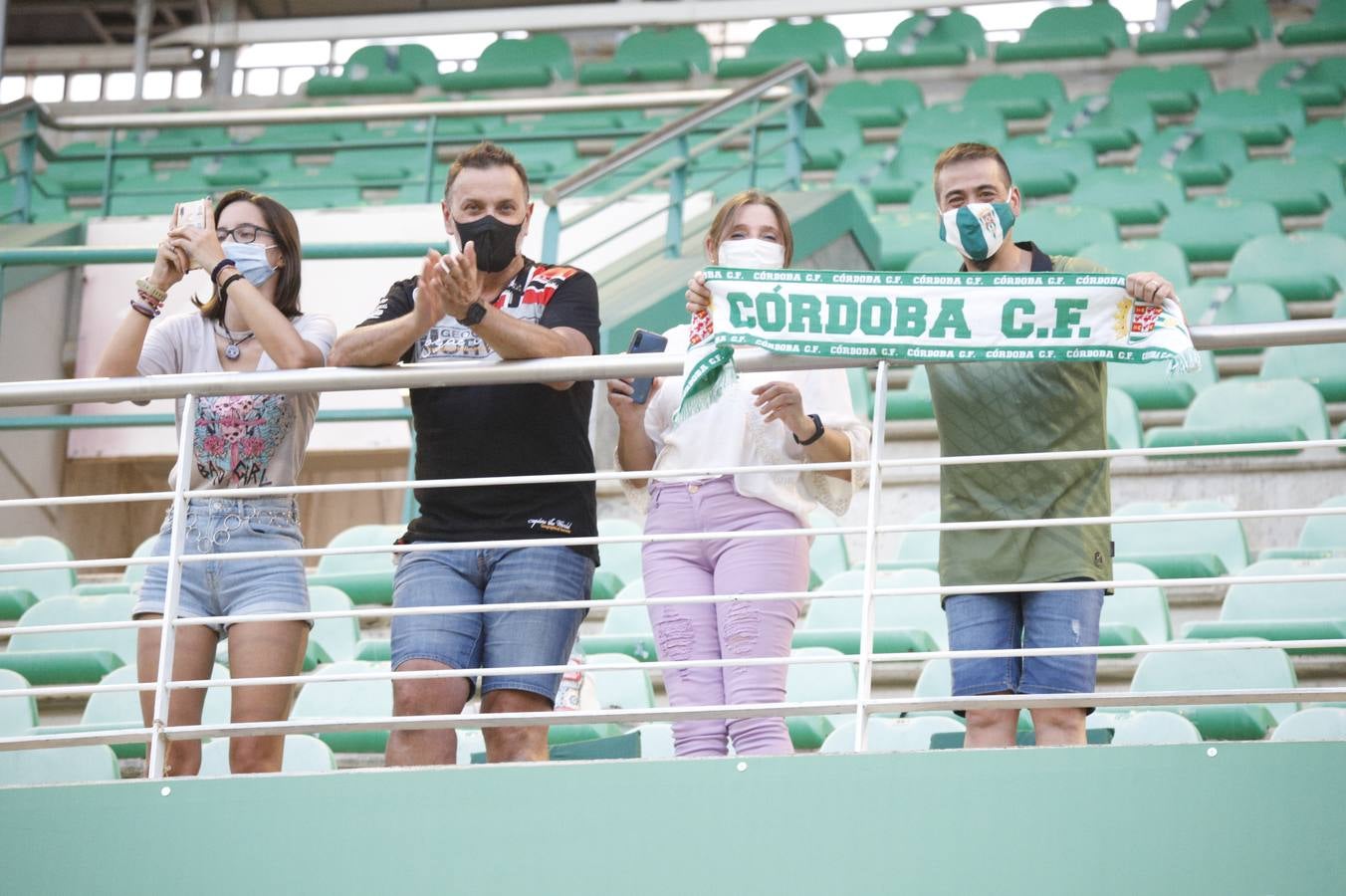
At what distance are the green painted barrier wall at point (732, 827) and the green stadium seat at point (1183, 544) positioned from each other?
1.87m

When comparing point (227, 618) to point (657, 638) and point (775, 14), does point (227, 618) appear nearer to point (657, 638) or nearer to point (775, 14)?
point (657, 638)

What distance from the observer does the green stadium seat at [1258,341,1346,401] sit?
19.3 feet

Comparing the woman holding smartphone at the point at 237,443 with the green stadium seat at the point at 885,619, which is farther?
the green stadium seat at the point at 885,619

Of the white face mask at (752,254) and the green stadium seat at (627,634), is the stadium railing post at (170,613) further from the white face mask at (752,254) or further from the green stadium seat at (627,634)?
the green stadium seat at (627,634)

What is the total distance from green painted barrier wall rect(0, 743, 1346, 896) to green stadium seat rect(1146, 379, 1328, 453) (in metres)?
2.62

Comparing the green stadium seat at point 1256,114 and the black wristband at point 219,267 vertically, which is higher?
the green stadium seat at point 1256,114

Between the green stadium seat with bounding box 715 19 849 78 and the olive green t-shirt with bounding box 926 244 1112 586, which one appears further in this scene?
the green stadium seat with bounding box 715 19 849 78

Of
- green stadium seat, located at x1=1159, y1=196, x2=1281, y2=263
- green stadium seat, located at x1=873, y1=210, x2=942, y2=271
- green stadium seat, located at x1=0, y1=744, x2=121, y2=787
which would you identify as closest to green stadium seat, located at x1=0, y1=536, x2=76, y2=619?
green stadium seat, located at x1=0, y1=744, x2=121, y2=787

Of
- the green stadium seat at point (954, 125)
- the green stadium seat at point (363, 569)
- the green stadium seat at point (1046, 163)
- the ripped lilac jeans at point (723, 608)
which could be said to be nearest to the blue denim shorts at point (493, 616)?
the ripped lilac jeans at point (723, 608)

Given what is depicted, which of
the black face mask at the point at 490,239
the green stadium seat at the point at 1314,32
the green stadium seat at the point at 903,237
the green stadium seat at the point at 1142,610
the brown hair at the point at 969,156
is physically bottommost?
the green stadium seat at the point at 1142,610

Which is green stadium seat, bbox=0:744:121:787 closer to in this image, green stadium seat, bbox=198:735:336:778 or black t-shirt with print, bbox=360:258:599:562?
green stadium seat, bbox=198:735:336:778

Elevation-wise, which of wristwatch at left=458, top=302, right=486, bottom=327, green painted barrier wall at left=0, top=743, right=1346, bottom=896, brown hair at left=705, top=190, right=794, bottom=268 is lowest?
green painted barrier wall at left=0, top=743, right=1346, bottom=896

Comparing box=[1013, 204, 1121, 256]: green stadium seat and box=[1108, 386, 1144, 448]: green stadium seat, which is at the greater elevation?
box=[1013, 204, 1121, 256]: green stadium seat

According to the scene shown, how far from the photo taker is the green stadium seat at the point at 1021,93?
33.9ft
